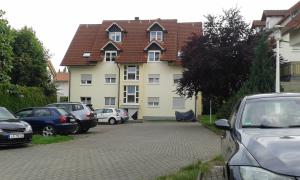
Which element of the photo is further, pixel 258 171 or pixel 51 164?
pixel 51 164

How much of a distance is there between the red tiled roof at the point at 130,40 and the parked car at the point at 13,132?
44.2 m

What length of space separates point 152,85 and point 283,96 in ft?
179

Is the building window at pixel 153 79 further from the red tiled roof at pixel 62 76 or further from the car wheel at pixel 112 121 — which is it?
the red tiled roof at pixel 62 76

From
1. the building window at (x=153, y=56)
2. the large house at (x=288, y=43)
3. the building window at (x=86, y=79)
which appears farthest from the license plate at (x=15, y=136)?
the building window at (x=86, y=79)

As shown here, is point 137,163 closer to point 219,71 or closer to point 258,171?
point 258,171

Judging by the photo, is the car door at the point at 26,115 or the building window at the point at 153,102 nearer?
the car door at the point at 26,115

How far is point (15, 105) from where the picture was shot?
34594mm

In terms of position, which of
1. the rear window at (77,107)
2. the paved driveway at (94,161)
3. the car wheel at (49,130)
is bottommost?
the paved driveway at (94,161)

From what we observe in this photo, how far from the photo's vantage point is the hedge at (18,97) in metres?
33.1

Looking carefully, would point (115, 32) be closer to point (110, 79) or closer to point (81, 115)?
point (110, 79)

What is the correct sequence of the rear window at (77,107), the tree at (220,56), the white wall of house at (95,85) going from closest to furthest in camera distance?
the rear window at (77,107), the tree at (220,56), the white wall of house at (95,85)

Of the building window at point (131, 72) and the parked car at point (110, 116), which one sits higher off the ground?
the building window at point (131, 72)

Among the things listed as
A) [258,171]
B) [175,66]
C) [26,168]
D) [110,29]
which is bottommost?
[26,168]

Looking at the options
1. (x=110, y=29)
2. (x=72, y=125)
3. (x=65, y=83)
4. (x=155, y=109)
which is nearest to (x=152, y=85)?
(x=155, y=109)
